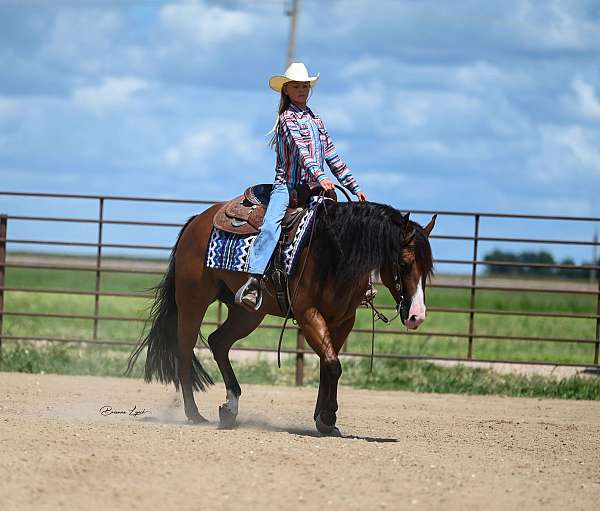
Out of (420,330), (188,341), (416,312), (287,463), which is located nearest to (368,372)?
(188,341)

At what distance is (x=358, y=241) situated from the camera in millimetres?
6438

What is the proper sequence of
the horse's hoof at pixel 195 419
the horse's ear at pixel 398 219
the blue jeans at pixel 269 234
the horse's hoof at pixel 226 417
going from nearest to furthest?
the horse's ear at pixel 398 219 < the blue jeans at pixel 269 234 < the horse's hoof at pixel 226 417 < the horse's hoof at pixel 195 419

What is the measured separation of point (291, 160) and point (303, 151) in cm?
23

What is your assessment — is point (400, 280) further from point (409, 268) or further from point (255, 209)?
point (255, 209)

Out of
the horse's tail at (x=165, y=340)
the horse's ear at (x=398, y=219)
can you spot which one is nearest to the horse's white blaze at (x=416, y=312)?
the horse's ear at (x=398, y=219)

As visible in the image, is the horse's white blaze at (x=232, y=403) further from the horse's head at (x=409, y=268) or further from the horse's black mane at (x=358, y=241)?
the horse's head at (x=409, y=268)

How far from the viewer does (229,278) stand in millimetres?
7297

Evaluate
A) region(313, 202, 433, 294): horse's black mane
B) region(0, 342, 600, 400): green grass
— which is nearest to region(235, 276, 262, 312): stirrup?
region(313, 202, 433, 294): horse's black mane

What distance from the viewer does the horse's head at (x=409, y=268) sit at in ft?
20.8

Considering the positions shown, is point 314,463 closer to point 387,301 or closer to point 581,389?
point 581,389

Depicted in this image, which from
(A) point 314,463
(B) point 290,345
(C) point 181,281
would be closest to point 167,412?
(C) point 181,281

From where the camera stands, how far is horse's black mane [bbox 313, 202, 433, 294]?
637 centimetres

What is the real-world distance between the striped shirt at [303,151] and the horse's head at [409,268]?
73cm

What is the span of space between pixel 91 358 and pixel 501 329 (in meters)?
9.68
